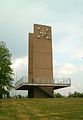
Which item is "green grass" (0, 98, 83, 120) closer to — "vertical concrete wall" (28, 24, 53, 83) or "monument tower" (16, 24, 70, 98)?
→ "monument tower" (16, 24, 70, 98)

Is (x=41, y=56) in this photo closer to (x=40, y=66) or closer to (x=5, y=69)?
(x=40, y=66)

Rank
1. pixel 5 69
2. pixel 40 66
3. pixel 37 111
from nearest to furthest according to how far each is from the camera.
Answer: pixel 37 111, pixel 5 69, pixel 40 66

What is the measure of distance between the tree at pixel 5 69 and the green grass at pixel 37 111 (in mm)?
6886

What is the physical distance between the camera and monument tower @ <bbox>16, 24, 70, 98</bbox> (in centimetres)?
5512

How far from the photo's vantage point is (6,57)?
46281 mm

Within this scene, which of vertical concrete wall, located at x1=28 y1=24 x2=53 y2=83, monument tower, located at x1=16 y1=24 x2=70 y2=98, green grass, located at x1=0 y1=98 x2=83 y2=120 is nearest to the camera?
green grass, located at x1=0 y1=98 x2=83 y2=120

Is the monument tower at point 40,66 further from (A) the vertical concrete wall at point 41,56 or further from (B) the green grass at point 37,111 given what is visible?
(B) the green grass at point 37,111

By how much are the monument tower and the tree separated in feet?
27.6

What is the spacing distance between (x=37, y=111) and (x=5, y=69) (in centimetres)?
1431

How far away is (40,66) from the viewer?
57.2m

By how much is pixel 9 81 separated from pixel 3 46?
583 centimetres

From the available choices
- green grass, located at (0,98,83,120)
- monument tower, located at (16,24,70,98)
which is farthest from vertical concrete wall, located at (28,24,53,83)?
green grass, located at (0,98,83,120)

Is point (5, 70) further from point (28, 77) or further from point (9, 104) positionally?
point (28, 77)

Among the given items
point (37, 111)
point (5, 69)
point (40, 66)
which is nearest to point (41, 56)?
point (40, 66)
